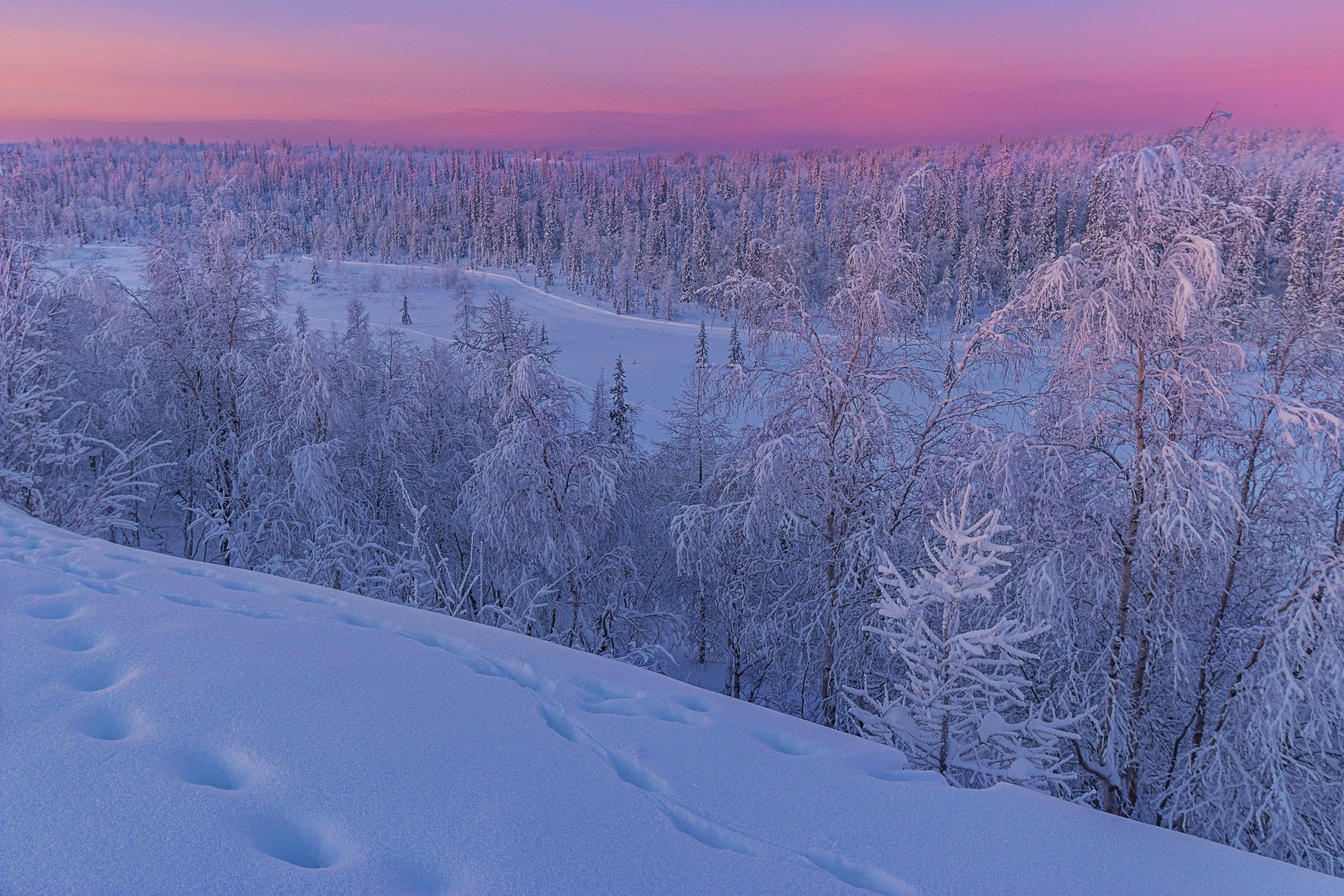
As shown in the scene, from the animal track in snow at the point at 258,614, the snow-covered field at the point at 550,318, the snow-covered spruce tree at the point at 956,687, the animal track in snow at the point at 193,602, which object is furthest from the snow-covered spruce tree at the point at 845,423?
the snow-covered field at the point at 550,318

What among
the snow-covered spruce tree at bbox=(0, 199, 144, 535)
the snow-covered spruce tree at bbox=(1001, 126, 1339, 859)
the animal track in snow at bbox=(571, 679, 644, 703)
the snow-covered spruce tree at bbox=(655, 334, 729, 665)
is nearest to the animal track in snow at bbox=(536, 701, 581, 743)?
the animal track in snow at bbox=(571, 679, 644, 703)

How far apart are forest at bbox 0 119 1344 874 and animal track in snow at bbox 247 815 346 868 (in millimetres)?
4082

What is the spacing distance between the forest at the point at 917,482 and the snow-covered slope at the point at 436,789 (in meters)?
1.39

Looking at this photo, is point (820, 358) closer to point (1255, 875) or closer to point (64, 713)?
point (1255, 875)

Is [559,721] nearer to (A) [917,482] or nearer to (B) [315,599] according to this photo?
(B) [315,599]

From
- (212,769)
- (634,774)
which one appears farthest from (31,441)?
(634,774)

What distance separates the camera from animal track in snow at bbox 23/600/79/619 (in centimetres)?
463

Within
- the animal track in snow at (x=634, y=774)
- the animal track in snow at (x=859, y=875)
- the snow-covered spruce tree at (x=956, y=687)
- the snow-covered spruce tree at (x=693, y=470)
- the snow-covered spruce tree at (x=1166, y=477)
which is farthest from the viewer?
the snow-covered spruce tree at (x=693, y=470)

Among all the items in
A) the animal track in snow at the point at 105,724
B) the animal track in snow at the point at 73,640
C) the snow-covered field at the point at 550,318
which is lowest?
the snow-covered field at the point at 550,318

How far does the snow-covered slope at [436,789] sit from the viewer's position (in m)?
2.78

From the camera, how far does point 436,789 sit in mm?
3270

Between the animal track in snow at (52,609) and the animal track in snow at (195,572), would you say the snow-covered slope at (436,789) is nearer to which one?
the animal track in snow at (52,609)

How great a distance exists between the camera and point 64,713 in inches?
135

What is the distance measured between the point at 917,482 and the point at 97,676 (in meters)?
9.09
